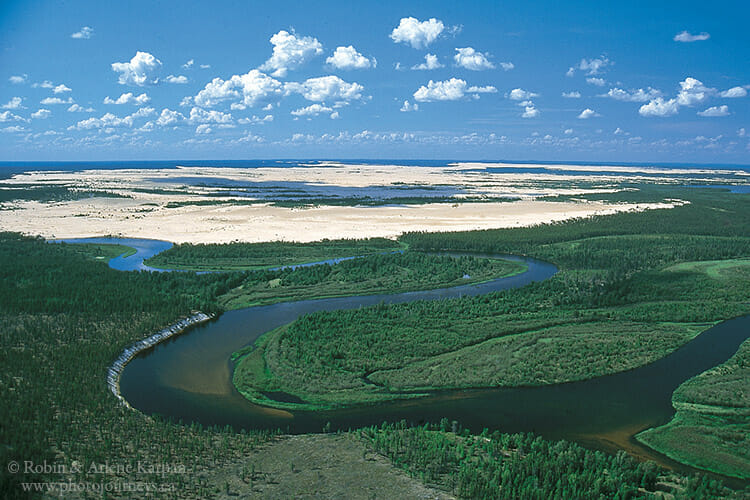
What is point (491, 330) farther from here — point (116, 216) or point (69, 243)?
point (116, 216)

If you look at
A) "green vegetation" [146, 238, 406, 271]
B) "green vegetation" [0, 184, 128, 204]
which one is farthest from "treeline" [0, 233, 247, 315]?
"green vegetation" [0, 184, 128, 204]

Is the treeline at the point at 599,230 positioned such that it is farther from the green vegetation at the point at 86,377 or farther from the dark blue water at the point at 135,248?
the green vegetation at the point at 86,377

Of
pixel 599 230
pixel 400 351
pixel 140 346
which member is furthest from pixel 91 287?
pixel 599 230

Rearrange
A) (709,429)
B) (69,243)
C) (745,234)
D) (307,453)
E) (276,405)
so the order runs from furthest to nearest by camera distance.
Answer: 1. (745,234)
2. (69,243)
3. (276,405)
4. (709,429)
5. (307,453)

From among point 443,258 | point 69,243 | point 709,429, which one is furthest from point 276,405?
point 69,243

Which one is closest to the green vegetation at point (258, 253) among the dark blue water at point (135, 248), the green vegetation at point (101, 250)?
the dark blue water at point (135, 248)

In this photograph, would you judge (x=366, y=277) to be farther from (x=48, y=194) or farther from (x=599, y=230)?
(x=48, y=194)

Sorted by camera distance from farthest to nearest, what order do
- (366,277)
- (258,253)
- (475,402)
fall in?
(258,253) → (366,277) → (475,402)

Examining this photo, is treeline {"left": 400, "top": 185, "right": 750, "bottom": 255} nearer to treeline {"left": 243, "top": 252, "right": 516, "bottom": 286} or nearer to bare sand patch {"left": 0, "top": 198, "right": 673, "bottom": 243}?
bare sand patch {"left": 0, "top": 198, "right": 673, "bottom": 243}
